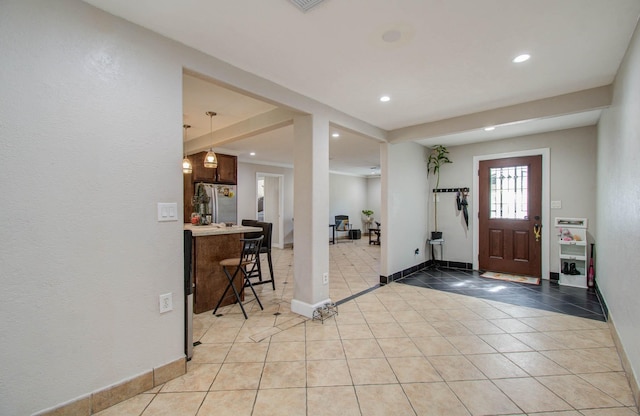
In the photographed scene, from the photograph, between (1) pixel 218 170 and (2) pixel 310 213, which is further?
(1) pixel 218 170

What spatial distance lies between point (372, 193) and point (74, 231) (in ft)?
33.4

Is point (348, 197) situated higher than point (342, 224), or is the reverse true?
point (348, 197)

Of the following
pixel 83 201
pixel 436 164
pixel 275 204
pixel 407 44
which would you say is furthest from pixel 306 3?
pixel 275 204

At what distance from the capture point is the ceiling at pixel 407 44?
67.6 inches

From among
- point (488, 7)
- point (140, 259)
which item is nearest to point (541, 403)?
point (488, 7)

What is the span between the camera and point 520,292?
3898mm

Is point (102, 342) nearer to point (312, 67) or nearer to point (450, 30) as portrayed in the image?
point (312, 67)

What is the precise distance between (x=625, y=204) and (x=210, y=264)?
3.86 m

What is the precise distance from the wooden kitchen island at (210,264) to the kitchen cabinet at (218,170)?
2.53 m

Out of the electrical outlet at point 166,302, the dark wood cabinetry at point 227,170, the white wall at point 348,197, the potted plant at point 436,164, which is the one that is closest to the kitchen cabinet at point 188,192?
the dark wood cabinetry at point 227,170

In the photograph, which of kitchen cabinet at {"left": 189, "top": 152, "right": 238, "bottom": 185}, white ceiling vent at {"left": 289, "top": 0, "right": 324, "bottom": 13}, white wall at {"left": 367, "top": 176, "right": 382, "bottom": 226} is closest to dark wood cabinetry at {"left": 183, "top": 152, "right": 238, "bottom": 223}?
kitchen cabinet at {"left": 189, "top": 152, "right": 238, "bottom": 185}

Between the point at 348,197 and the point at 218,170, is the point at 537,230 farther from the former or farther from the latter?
the point at 348,197

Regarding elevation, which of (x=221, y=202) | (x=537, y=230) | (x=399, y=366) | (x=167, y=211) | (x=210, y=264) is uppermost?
(x=221, y=202)

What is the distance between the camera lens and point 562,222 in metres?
4.37
